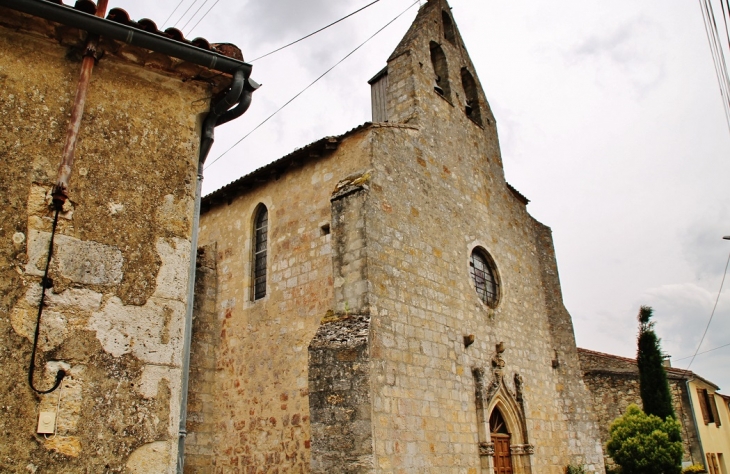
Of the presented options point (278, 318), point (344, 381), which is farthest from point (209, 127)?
point (278, 318)

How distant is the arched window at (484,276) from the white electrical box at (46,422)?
1027 centimetres

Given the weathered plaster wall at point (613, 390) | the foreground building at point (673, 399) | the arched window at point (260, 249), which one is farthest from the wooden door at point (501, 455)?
the weathered plaster wall at point (613, 390)

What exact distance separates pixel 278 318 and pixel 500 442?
216 inches

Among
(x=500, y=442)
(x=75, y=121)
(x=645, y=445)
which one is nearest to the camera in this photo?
(x=75, y=121)

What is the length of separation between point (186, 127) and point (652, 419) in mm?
18152

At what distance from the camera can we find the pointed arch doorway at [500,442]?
1190cm

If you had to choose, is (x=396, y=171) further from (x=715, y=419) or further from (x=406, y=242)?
(x=715, y=419)

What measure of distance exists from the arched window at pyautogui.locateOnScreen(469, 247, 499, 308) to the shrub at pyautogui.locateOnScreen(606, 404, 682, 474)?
8059mm

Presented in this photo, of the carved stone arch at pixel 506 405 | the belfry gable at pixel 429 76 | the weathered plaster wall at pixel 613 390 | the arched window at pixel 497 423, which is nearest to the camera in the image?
the carved stone arch at pixel 506 405

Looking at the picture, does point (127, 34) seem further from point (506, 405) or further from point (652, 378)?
point (652, 378)

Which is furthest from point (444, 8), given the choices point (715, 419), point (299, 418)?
point (715, 419)

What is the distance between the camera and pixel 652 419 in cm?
1794

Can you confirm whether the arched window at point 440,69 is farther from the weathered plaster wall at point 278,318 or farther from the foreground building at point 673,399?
the foreground building at point 673,399

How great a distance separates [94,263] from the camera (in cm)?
412
